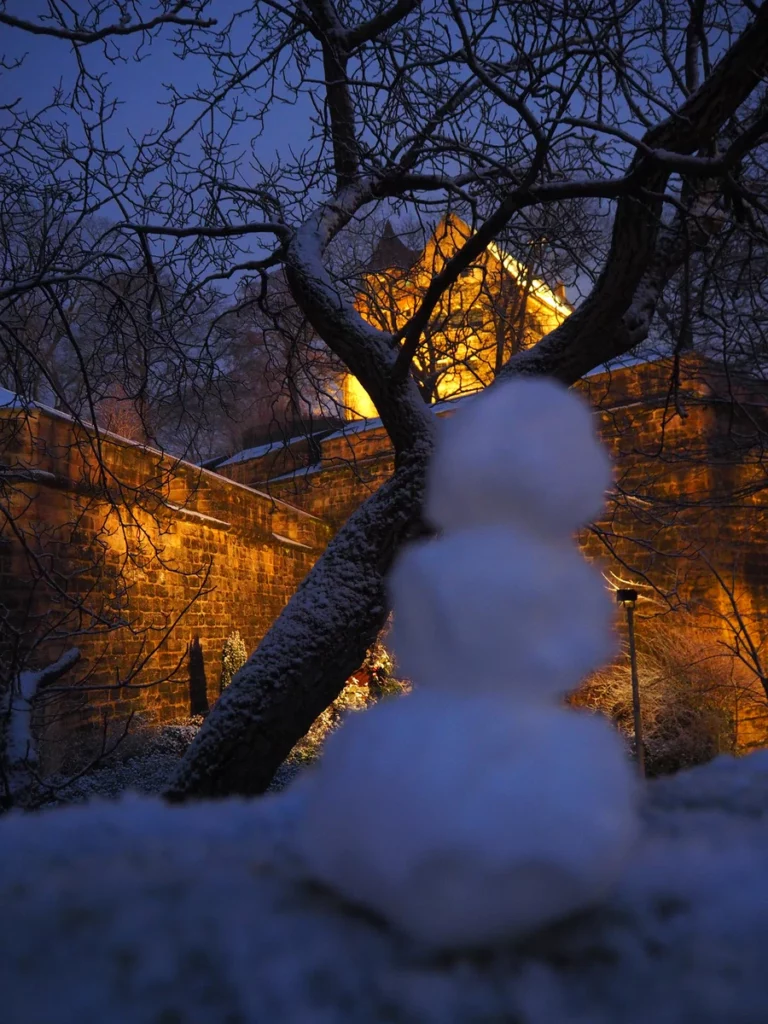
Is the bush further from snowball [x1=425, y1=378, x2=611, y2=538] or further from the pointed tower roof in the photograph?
snowball [x1=425, y1=378, x2=611, y2=538]

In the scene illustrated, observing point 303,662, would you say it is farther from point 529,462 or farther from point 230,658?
point 230,658

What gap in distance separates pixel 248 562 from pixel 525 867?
11281mm

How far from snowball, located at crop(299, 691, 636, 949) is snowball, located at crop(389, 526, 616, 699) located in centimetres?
4

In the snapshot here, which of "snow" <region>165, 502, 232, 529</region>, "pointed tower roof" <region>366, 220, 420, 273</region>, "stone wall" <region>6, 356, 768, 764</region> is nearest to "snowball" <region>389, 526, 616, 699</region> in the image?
"pointed tower roof" <region>366, 220, 420, 273</region>

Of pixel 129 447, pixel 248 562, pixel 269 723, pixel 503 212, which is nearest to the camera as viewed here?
pixel 503 212

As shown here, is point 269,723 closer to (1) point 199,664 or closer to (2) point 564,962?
(2) point 564,962

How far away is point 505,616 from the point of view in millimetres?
633

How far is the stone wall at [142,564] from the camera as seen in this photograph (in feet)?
21.2

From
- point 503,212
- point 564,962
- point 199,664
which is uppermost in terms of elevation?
point 503,212

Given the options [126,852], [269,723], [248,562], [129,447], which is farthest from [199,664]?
[126,852]

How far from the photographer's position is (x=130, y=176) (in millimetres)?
3244

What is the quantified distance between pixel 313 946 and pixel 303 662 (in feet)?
8.30

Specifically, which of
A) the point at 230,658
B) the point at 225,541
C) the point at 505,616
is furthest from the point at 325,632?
the point at 225,541

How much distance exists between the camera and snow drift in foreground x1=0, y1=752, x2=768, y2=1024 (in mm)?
420
